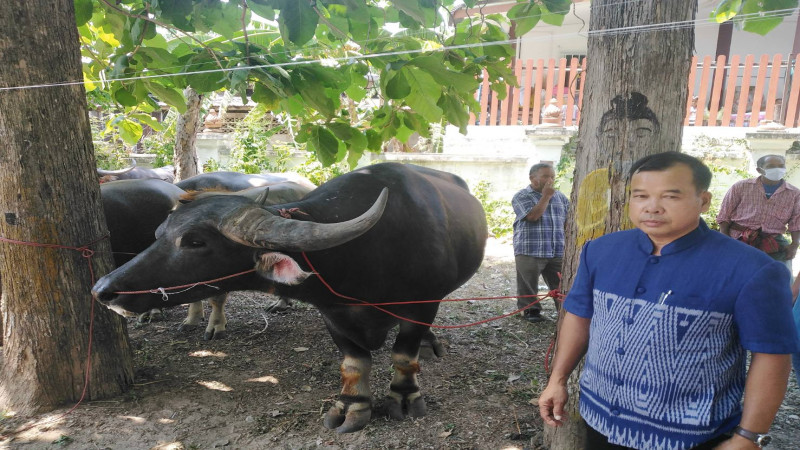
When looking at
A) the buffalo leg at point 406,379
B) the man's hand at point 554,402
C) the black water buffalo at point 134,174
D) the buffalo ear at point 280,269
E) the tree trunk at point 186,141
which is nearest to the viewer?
the man's hand at point 554,402

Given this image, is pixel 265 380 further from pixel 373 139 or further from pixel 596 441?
pixel 596 441

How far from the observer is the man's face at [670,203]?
147 cm

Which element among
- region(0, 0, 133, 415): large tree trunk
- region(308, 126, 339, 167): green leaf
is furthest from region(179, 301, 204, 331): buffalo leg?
region(308, 126, 339, 167): green leaf

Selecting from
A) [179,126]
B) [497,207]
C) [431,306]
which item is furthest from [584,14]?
[431,306]

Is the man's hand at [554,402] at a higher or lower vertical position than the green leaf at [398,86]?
lower

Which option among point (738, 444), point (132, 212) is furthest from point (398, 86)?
point (132, 212)

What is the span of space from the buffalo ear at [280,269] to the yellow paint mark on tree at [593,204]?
1254 mm

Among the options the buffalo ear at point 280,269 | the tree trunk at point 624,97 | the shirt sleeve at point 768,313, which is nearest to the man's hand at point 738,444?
the shirt sleeve at point 768,313

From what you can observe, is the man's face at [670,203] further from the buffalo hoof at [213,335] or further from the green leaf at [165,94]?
the buffalo hoof at [213,335]

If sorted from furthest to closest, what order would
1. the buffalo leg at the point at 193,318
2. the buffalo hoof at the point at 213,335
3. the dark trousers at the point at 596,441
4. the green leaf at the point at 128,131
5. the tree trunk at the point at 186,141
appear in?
the tree trunk at the point at 186,141
the buffalo leg at the point at 193,318
the green leaf at the point at 128,131
the buffalo hoof at the point at 213,335
the dark trousers at the point at 596,441

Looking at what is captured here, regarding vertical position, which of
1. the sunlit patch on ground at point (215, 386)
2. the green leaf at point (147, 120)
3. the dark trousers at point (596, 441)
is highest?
the green leaf at point (147, 120)

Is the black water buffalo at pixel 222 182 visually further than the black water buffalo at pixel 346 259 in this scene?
Yes

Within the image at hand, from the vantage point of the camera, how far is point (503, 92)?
13.2 feet

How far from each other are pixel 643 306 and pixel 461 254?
7.13ft
